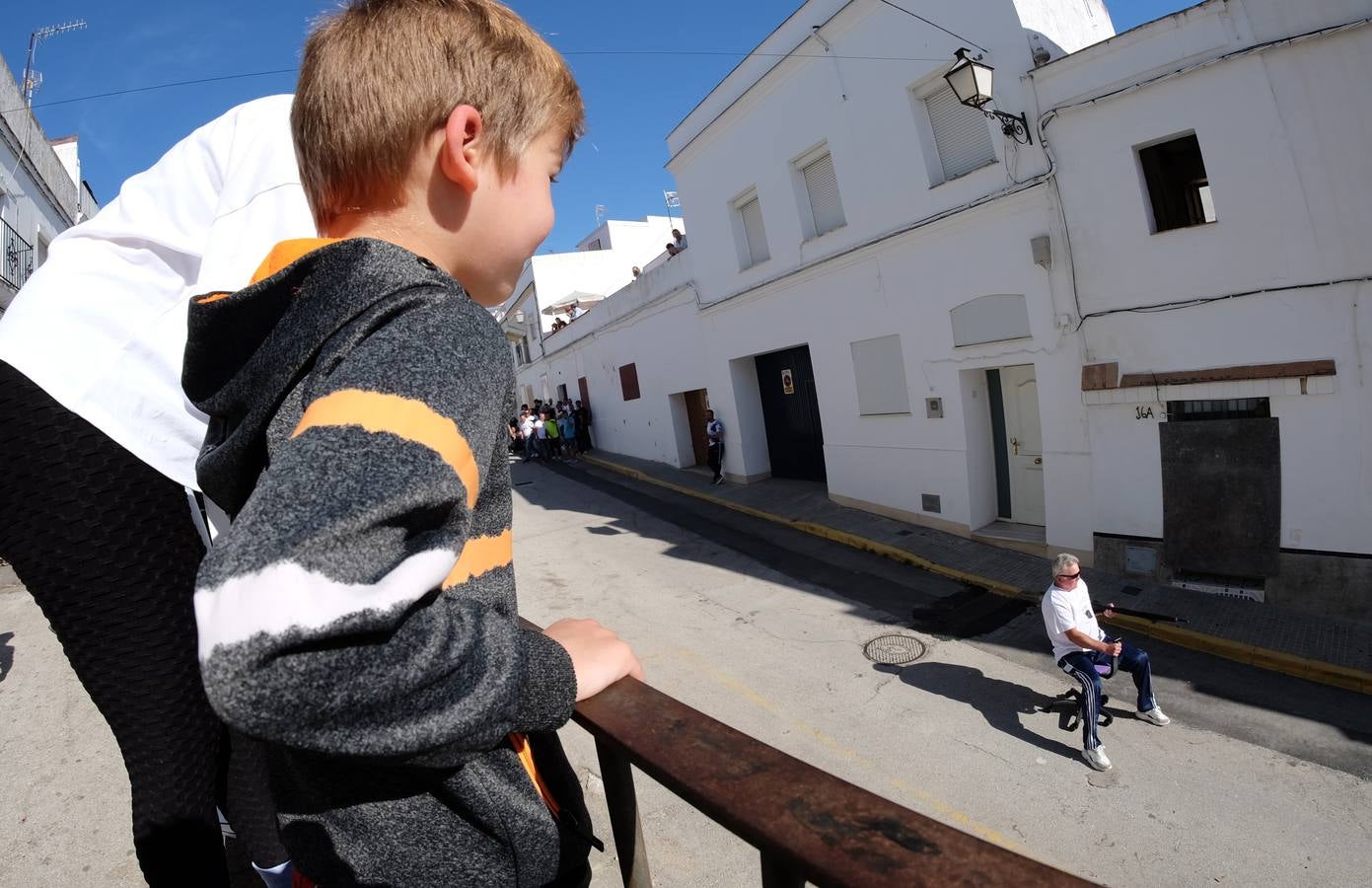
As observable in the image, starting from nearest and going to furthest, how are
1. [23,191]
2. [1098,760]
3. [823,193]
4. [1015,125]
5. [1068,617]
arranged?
[1098,760] < [1068,617] < [1015,125] < [23,191] < [823,193]

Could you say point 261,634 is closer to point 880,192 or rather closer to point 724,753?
point 724,753

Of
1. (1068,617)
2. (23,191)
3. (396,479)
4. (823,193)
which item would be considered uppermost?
(23,191)

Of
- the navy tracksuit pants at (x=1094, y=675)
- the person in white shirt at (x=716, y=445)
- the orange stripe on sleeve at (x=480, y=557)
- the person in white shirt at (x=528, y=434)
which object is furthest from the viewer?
the person in white shirt at (x=528, y=434)

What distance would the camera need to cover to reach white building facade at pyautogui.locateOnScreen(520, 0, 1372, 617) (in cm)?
662

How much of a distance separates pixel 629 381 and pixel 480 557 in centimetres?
1881

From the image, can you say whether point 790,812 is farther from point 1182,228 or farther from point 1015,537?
point 1015,537

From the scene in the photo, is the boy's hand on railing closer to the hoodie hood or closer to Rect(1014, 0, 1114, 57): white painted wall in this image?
the hoodie hood

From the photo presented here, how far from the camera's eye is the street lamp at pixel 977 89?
7945 millimetres

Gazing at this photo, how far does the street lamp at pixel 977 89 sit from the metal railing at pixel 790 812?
28.8 ft

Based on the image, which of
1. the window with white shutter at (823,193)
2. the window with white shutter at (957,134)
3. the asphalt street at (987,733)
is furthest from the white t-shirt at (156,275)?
the window with white shutter at (823,193)

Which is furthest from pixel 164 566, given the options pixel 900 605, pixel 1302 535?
pixel 1302 535

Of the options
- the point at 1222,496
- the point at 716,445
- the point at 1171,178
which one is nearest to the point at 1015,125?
the point at 1171,178

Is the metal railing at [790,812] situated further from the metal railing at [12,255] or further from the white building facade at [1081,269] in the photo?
the metal railing at [12,255]

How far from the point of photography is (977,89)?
798 centimetres
